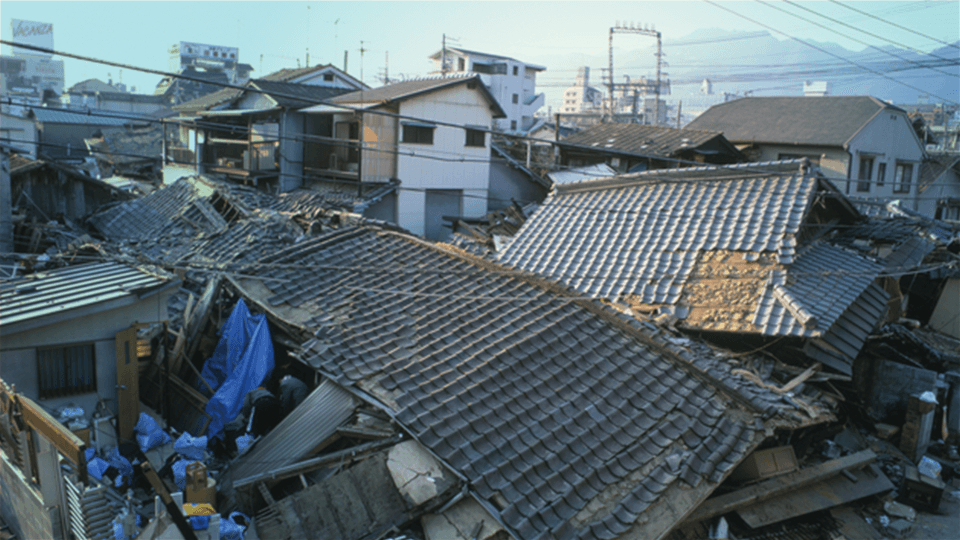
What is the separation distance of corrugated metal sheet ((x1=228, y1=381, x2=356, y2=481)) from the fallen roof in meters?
3.06

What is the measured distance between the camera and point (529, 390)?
814cm

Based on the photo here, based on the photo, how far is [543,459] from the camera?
277 inches

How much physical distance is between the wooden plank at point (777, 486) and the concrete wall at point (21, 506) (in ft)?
26.8

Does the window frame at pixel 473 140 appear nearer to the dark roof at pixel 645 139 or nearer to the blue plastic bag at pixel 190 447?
the dark roof at pixel 645 139

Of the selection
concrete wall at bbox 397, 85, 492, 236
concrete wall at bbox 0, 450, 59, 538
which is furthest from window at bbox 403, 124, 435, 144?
concrete wall at bbox 0, 450, 59, 538

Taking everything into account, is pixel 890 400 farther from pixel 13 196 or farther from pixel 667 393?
pixel 13 196

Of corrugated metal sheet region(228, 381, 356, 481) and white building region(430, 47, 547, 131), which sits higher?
white building region(430, 47, 547, 131)

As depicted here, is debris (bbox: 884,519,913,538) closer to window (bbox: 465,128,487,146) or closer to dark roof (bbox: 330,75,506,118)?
dark roof (bbox: 330,75,506,118)

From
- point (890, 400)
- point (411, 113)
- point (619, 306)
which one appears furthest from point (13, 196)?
point (890, 400)

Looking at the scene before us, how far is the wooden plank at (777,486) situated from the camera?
786 cm

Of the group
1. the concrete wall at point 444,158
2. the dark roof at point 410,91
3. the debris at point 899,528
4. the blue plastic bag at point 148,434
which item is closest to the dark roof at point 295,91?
the dark roof at point 410,91

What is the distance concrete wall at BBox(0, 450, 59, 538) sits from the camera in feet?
25.1

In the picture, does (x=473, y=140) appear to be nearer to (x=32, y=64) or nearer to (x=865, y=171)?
(x=865, y=171)

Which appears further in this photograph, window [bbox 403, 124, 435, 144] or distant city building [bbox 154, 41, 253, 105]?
distant city building [bbox 154, 41, 253, 105]
